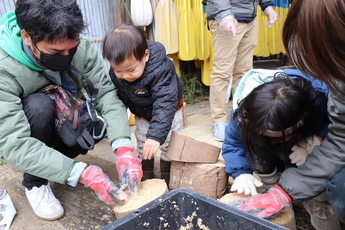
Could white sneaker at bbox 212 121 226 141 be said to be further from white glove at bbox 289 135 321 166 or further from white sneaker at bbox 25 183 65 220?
white sneaker at bbox 25 183 65 220

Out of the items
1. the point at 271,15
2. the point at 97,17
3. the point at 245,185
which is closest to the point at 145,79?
the point at 245,185

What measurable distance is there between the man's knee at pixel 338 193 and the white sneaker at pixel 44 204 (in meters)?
1.19

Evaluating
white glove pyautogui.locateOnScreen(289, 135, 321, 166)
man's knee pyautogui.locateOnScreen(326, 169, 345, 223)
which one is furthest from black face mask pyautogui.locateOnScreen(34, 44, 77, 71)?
man's knee pyautogui.locateOnScreen(326, 169, 345, 223)

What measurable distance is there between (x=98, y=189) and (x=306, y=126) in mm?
946

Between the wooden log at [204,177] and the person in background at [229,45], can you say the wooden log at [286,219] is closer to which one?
the wooden log at [204,177]

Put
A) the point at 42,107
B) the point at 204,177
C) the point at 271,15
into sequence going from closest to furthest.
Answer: the point at 42,107, the point at 204,177, the point at 271,15

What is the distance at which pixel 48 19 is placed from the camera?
1354mm

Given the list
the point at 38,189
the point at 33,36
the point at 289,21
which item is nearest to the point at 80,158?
the point at 38,189

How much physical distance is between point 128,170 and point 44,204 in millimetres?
457

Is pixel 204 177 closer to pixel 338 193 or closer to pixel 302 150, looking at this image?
pixel 302 150

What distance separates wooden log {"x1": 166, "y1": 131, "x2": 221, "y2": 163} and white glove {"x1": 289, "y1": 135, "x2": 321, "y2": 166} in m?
0.36

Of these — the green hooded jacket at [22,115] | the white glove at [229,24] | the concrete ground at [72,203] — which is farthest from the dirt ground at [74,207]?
the white glove at [229,24]

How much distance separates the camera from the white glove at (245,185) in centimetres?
145

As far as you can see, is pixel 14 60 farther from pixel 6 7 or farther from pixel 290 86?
pixel 6 7
